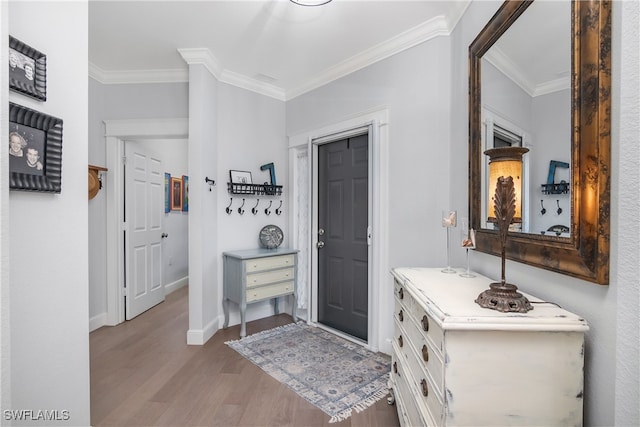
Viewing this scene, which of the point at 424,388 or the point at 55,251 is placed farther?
the point at 55,251

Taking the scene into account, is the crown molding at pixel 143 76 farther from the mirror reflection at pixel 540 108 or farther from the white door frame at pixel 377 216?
the mirror reflection at pixel 540 108

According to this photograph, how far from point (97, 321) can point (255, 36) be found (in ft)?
10.9

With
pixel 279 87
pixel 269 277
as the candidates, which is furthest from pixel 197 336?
pixel 279 87

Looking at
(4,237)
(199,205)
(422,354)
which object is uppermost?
(199,205)

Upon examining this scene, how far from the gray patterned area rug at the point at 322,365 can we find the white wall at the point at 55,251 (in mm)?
1269

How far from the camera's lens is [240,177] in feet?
10.9

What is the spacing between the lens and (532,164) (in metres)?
1.22

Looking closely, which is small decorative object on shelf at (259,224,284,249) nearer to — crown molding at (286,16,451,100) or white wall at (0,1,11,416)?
crown molding at (286,16,451,100)

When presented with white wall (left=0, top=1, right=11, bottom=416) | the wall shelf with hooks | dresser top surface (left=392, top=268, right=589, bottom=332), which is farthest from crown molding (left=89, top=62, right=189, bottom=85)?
dresser top surface (left=392, top=268, right=589, bottom=332)

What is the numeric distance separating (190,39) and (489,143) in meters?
2.55

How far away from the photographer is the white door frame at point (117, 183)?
127 inches

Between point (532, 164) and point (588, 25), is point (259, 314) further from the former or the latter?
point (588, 25)

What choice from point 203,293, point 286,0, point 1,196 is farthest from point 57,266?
point 286,0

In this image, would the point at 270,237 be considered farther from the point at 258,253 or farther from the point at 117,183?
the point at 117,183
